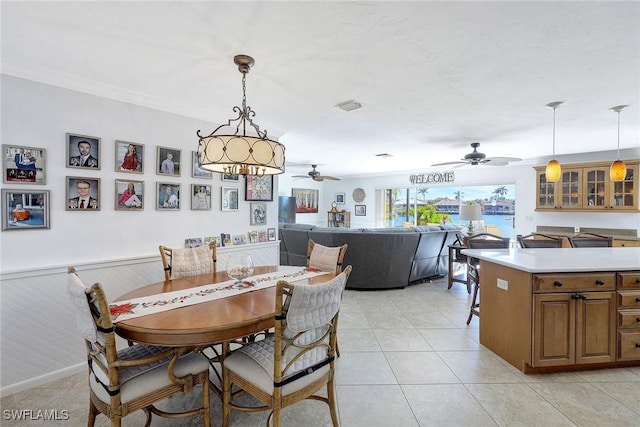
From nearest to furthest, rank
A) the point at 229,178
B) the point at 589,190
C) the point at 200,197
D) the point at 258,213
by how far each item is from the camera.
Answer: the point at 200,197
the point at 229,178
the point at 258,213
the point at 589,190

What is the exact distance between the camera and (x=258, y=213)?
381 centimetres

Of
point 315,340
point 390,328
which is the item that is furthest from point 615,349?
point 315,340

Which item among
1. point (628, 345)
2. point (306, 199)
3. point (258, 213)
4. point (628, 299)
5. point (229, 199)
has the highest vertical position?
point (306, 199)

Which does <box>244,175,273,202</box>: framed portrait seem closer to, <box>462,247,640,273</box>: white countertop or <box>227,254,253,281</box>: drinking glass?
<box>227,254,253,281</box>: drinking glass

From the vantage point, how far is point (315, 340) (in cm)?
165

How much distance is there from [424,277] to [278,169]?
3994 mm

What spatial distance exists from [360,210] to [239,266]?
25.0ft

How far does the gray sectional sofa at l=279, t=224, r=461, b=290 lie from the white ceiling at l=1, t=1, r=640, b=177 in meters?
1.77

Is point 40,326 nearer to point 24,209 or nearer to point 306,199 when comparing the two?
point 24,209

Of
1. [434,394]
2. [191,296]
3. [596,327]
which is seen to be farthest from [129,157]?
[596,327]

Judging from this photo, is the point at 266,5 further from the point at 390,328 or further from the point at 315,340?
the point at 390,328

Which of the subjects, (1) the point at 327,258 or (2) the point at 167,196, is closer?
(1) the point at 327,258

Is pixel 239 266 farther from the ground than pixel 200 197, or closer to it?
closer to it

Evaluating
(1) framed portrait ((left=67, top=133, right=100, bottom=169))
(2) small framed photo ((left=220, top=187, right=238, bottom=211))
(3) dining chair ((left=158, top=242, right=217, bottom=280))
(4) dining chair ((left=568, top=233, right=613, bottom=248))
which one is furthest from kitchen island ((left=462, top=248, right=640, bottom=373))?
(1) framed portrait ((left=67, top=133, right=100, bottom=169))
